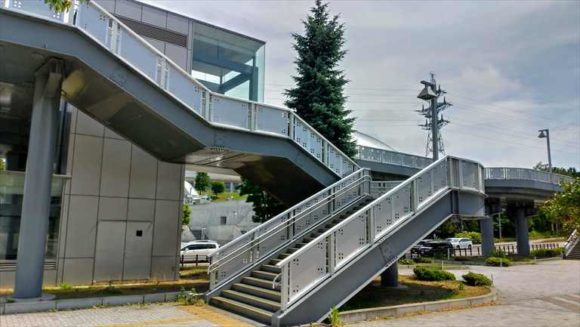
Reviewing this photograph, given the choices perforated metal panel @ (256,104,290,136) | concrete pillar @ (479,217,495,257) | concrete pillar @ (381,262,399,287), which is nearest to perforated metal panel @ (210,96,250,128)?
perforated metal panel @ (256,104,290,136)

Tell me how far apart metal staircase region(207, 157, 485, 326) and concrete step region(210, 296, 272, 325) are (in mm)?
19

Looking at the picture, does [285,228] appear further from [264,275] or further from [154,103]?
[154,103]

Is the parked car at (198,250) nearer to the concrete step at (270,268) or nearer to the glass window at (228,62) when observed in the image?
the glass window at (228,62)

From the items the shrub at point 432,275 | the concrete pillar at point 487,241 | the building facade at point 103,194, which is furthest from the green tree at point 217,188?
the shrub at point 432,275

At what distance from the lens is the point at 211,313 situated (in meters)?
9.48

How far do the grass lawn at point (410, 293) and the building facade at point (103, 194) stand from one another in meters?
7.46

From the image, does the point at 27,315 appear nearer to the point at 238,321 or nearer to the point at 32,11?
the point at 238,321

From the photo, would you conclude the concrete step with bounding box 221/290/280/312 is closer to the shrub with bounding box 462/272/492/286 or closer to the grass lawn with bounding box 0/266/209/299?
the grass lawn with bounding box 0/266/209/299

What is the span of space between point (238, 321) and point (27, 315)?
4493mm

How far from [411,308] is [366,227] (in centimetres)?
217

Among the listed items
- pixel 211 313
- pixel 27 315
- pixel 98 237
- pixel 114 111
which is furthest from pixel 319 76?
pixel 27 315

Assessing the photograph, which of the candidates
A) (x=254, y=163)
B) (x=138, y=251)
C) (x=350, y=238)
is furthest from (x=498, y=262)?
(x=138, y=251)

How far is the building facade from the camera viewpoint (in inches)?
535

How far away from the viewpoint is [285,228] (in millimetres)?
12141
